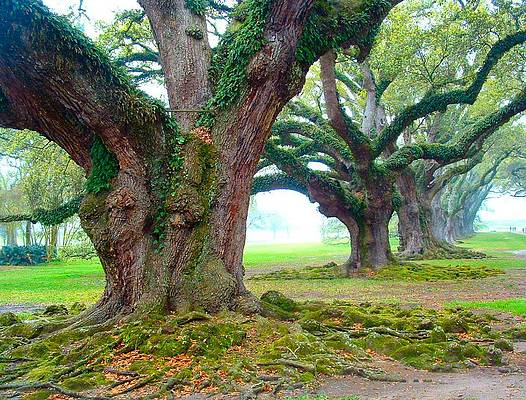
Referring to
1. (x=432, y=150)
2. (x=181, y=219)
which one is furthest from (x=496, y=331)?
(x=432, y=150)

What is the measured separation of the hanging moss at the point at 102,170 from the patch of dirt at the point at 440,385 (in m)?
4.29

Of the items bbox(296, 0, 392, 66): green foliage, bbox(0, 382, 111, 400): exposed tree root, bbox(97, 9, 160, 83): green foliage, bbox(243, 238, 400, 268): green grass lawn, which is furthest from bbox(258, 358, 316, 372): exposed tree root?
bbox(243, 238, 400, 268): green grass lawn

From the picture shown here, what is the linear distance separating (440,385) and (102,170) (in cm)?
536

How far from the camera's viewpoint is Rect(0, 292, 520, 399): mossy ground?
572 cm

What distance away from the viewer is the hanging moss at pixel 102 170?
26.4 feet

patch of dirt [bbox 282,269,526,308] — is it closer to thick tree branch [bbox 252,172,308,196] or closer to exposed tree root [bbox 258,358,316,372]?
thick tree branch [bbox 252,172,308,196]

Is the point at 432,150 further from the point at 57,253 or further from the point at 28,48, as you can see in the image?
the point at 57,253

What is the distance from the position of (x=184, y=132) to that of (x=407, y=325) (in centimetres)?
447

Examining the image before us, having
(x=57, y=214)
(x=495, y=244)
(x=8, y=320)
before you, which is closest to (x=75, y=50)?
(x=8, y=320)

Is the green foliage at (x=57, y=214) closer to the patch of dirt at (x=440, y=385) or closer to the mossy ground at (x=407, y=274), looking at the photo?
the mossy ground at (x=407, y=274)

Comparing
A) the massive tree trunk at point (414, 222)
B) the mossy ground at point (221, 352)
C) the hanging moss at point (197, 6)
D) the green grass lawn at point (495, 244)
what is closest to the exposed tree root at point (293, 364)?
the mossy ground at point (221, 352)

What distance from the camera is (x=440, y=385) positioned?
5629mm

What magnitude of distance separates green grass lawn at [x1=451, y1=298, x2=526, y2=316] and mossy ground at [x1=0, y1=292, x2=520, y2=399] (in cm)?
303

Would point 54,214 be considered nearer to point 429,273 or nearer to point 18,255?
point 429,273
